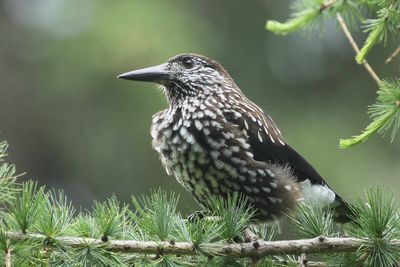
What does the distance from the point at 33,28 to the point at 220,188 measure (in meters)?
9.19

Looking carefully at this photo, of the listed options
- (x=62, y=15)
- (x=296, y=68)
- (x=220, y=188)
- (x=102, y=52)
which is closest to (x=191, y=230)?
(x=220, y=188)

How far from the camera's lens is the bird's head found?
536 centimetres

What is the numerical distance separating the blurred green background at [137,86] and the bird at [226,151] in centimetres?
487

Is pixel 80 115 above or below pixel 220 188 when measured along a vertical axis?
below

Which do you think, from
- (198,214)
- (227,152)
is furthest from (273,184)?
(198,214)

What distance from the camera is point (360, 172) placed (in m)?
11.7

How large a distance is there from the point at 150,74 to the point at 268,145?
84 cm

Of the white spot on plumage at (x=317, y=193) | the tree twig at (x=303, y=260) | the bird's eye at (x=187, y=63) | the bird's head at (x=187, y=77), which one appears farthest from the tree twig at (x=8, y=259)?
the bird's eye at (x=187, y=63)

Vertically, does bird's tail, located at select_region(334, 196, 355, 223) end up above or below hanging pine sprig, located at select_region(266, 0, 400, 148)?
below

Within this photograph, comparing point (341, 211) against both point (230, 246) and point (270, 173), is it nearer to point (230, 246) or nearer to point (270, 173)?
point (270, 173)

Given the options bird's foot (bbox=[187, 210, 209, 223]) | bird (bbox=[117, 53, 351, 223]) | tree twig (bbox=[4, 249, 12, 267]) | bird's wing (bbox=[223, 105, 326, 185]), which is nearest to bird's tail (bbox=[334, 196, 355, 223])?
bird (bbox=[117, 53, 351, 223])

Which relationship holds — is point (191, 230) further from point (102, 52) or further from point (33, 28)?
point (33, 28)

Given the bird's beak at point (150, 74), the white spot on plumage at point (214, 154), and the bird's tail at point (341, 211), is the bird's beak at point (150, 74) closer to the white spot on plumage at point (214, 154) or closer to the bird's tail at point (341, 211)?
the white spot on plumage at point (214, 154)

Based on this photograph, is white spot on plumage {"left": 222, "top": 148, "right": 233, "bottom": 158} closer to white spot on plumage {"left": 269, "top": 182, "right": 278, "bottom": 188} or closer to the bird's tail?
white spot on plumage {"left": 269, "top": 182, "right": 278, "bottom": 188}
